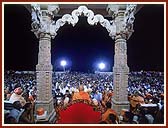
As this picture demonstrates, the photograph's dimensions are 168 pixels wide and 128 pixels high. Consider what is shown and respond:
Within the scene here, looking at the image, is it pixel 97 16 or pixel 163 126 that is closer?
pixel 163 126

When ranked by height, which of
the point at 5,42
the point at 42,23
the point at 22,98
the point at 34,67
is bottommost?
the point at 22,98

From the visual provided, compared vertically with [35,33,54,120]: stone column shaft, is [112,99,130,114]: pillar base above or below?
below

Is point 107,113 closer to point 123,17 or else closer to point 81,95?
point 81,95

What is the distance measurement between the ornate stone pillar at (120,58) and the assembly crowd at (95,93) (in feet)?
0.14

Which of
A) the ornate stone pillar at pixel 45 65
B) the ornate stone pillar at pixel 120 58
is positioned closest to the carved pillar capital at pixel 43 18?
the ornate stone pillar at pixel 45 65

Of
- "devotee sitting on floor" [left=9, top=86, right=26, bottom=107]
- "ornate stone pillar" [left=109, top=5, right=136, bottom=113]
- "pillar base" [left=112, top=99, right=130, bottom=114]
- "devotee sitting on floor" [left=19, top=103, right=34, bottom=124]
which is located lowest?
"devotee sitting on floor" [left=19, top=103, right=34, bottom=124]

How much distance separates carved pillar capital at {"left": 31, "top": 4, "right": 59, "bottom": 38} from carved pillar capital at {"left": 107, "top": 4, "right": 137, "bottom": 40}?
41 cm

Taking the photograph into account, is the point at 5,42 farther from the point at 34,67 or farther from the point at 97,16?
the point at 97,16

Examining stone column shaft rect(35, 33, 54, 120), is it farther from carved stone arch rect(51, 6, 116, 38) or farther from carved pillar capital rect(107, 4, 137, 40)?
carved pillar capital rect(107, 4, 137, 40)

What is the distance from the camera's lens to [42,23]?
2.01 metres

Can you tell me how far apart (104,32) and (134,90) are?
48 cm

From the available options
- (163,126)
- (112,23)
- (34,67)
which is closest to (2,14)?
(34,67)

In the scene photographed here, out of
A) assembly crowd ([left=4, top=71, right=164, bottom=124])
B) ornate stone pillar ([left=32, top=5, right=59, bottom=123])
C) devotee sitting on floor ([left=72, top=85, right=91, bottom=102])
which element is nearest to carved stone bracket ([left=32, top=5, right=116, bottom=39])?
ornate stone pillar ([left=32, top=5, right=59, bottom=123])

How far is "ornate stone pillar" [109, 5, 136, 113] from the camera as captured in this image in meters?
2.01
